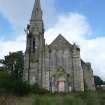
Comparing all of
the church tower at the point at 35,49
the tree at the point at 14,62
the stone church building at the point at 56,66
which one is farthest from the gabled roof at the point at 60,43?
the tree at the point at 14,62

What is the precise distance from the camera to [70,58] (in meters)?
44.6

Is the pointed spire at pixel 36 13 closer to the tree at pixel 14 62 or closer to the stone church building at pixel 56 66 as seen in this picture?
the stone church building at pixel 56 66

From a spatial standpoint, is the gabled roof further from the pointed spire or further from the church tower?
the pointed spire

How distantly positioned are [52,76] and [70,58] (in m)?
4.24

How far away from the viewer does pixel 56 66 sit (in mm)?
44500

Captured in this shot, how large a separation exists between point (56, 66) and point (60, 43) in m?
3.99

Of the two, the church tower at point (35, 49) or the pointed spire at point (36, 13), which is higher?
the pointed spire at point (36, 13)

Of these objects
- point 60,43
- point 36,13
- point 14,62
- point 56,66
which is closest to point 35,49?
point 60,43

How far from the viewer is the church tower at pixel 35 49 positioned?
4447 centimetres

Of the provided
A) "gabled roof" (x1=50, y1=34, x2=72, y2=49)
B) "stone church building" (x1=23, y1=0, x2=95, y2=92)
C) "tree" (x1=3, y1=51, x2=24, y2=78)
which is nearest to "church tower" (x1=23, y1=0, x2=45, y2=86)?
"stone church building" (x1=23, y1=0, x2=95, y2=92)

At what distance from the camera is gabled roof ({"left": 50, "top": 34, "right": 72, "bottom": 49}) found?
1775 inches

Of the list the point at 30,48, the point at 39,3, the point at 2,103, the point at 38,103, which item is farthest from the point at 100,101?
the point at 39,3

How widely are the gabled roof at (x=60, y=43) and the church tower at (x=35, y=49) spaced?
200 centimetres

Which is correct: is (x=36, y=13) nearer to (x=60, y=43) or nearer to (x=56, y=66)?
(x=60, y=43)
